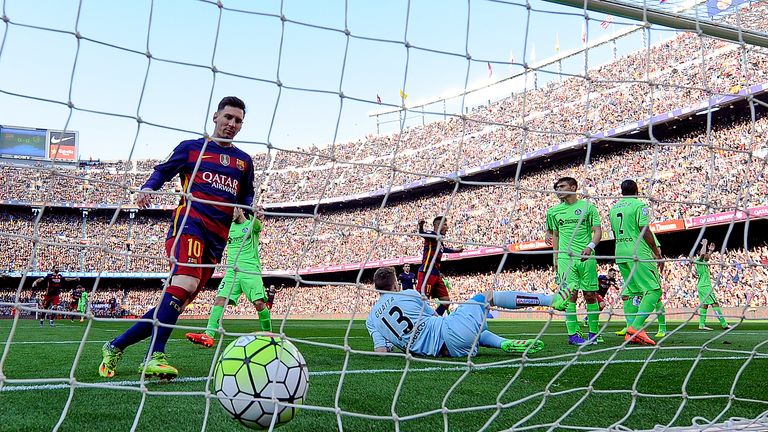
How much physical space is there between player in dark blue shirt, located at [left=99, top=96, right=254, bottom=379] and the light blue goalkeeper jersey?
1543 mm

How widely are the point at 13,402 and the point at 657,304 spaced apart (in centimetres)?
551

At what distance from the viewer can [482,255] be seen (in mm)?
25422

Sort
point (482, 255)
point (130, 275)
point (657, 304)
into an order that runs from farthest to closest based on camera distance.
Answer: point (130, 275) < point (482, 255) < point (657, 304)

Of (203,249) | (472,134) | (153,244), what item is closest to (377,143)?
(472,134)

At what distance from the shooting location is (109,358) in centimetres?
385

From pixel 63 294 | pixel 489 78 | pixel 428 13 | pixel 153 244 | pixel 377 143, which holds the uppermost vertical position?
pixel 489 78

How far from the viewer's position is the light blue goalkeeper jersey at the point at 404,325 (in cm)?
493

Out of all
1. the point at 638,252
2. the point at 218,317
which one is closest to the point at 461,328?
the point at 638,252

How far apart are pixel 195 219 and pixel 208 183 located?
0.25 metres

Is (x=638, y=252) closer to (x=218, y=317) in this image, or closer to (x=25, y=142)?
(x=218, y=317)

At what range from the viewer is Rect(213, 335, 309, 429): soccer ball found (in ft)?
7.91

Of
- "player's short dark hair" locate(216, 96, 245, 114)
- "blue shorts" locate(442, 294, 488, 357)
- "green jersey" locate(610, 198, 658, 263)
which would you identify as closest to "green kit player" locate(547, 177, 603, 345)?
"green jersey" locate(610, 198, 658, 263)

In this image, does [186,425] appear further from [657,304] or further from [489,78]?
[489,78]

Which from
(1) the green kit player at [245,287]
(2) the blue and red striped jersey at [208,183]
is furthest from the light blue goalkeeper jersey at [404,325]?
(1) the green kit player at [245,287]
